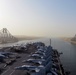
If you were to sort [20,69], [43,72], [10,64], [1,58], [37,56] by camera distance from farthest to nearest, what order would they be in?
[37,56] < [1,58] < [10,64] < [20,69] < [43,72]

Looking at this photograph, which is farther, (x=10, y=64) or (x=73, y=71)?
(x=73, y=71)

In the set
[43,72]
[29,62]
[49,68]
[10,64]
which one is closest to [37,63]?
[29,62]

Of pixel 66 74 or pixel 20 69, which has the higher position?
pixel 20 69

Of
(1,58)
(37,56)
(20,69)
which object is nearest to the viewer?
(20,69)

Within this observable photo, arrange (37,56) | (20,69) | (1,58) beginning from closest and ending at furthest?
(20,69) → (1,58) → (37,56)

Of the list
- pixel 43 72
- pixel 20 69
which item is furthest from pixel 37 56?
pixel 43 72

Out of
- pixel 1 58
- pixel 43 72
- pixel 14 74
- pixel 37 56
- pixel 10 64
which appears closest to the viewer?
pixel 43 72

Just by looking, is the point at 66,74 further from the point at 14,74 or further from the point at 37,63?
the point at 14,74

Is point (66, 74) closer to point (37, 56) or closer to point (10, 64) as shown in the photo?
point (37, 56)

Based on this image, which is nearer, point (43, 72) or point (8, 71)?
A: point (43, 72)
